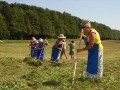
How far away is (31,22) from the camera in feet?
284

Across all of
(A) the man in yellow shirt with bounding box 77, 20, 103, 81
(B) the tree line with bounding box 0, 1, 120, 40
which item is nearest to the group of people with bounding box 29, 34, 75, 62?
(A) the man in yellow shirt with bounding box 77, 20, 103, 81

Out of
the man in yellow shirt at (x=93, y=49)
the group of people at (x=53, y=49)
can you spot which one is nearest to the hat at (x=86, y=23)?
the man in yellow shirt at (x=93, y=49)

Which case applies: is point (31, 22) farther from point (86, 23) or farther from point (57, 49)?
point (86, 23)

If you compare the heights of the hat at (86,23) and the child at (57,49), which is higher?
the hat at (86,23)

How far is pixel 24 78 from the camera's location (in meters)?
8.94

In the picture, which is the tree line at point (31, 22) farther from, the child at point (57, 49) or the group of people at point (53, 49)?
the child at point (57, 49)

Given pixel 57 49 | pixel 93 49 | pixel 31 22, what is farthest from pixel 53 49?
pixel 31 22

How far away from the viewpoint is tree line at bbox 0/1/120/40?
247ft

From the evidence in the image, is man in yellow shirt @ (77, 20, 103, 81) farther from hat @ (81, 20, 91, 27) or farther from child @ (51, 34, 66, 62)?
child @ (51, 34, 66, 62)

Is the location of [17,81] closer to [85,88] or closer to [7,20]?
[85,88]

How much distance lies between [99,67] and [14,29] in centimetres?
6841

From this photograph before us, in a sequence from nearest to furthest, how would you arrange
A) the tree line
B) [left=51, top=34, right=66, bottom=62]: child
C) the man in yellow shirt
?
the man in yellow shirt
[left=51, top=34, right=66, bottom=62]: child
the tree line

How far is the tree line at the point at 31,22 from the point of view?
75375mm

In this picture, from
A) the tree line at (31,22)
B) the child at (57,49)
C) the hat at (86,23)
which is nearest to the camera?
the hat at (86,23)
